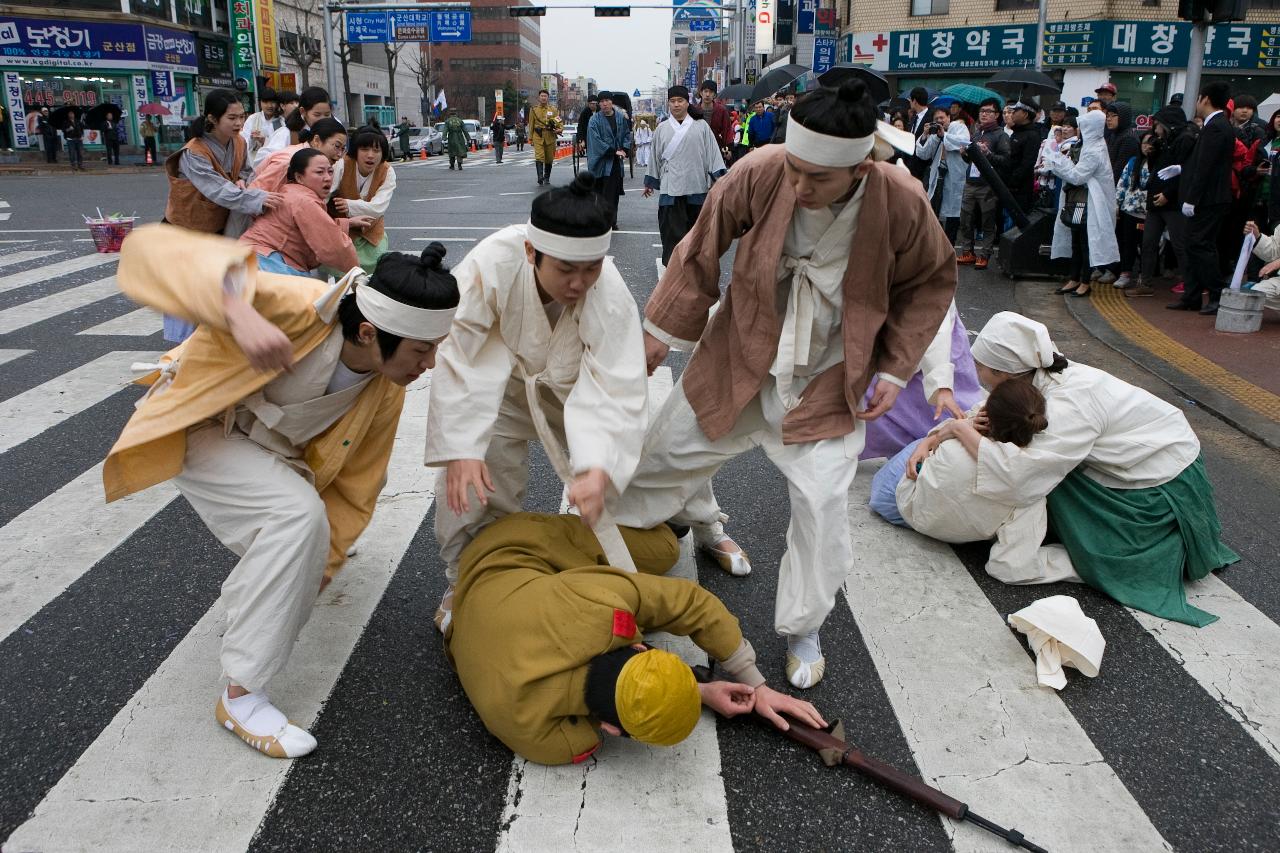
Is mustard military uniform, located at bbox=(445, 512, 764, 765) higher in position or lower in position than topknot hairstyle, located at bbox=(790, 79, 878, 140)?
lower

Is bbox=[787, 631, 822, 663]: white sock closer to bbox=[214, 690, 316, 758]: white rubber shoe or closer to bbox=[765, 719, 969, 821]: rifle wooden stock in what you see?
bbox=[765, 719, 969, 821]: rifle wooden stock

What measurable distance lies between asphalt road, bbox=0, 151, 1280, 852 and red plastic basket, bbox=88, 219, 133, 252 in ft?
24.8

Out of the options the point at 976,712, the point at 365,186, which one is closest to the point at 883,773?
the point at 976,712

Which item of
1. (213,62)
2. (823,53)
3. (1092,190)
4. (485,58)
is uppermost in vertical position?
(485,58)

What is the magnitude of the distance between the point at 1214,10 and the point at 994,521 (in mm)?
6709

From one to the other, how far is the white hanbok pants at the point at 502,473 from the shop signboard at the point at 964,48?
97.8 feet

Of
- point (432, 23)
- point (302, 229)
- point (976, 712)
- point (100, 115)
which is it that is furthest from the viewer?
point (432, 23)

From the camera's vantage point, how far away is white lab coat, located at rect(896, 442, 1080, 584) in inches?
149

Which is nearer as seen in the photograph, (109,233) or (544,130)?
(109,233)

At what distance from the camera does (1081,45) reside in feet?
90.2

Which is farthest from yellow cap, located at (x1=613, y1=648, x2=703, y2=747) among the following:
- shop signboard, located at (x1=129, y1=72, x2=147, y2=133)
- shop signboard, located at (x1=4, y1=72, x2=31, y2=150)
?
shop signboard, located at (x1=129, y1=72, x2=147, y2=133)

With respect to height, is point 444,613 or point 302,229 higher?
point 302,229

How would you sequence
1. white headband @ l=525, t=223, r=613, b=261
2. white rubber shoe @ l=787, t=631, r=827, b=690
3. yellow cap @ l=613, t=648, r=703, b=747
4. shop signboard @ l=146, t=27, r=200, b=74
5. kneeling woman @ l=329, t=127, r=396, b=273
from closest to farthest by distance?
yellow cap @ l=613, t=648, r=703, b=747 → white headband @ l=525, t=223, r=613, b=261 → white rubber shoe @ l=787, t=631, r=827, b=690 → kneeling woman @ l=329, t=127, r=396, b=273 → shop signboard @ l=146, t=27, r=200, b=74

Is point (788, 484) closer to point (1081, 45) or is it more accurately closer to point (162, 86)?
point (1081, 45)
